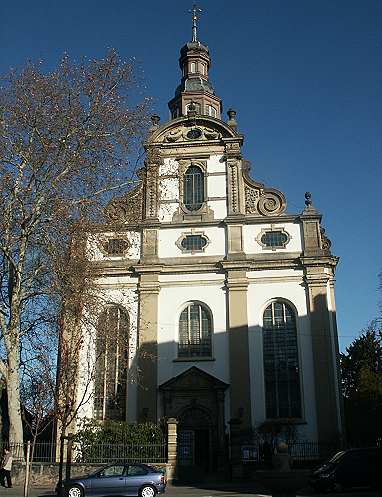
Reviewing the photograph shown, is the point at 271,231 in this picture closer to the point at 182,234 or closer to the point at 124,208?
the point at 182,234

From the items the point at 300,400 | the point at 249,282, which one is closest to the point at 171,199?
the point at 249,282

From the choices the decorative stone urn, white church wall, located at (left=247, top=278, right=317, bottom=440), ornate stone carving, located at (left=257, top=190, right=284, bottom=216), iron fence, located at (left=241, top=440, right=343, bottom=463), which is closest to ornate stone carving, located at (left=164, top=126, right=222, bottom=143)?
ornate stone carving, located at (left=257, top=190, right=284, bottom=216)

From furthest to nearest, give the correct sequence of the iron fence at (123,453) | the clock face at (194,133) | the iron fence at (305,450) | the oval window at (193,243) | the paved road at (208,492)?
the clock face at (194,133) → the oval window at (193,243) → the iron fence at (305,450) → the iron fence at (123,453) → the paved road at (208,492)

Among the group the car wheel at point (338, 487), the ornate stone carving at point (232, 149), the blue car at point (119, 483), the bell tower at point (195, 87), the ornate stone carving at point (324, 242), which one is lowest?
the car wheel at point (338, 487)

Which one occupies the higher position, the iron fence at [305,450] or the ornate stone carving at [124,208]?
the ornate stone carving at [124,208]

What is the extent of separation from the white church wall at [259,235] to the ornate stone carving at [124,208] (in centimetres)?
567

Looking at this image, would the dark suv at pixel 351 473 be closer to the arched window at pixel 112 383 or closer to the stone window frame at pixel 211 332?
the stone window frame at pixel 211 332

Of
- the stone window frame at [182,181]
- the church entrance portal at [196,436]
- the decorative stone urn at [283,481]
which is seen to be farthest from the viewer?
the stone window frame at [182,181]

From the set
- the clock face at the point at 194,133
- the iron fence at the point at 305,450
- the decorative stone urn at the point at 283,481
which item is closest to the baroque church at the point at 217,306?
the clock face at the point at 194,133

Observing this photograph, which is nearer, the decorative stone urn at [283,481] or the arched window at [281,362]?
the decorative stone urn at [283,481]

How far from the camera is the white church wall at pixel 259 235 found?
3012 centimetres

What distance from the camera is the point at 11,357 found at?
62.6 ft

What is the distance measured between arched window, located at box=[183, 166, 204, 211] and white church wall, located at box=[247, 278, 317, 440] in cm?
505

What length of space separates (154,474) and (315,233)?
16211 millimetres
